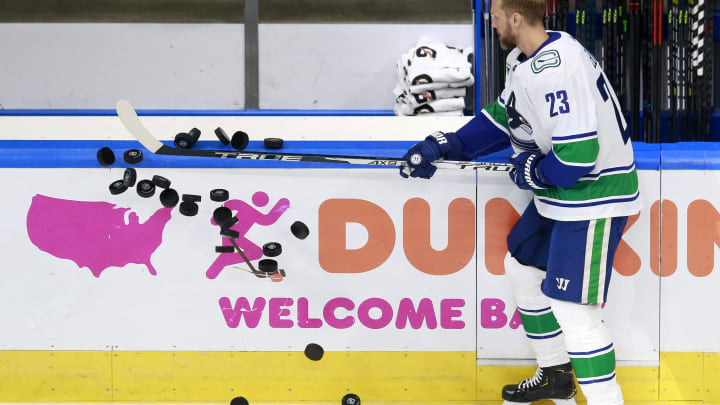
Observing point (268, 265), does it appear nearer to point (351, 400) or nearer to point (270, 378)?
point (270, 378)

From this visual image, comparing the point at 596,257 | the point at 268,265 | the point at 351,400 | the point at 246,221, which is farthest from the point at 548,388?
the point at 246,221

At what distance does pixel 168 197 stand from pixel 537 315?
1.19m

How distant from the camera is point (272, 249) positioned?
2.42 meters

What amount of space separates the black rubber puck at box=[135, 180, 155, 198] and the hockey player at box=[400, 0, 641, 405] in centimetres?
81

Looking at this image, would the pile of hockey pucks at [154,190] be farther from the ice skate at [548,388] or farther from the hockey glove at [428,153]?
the ice skate at [548,388]

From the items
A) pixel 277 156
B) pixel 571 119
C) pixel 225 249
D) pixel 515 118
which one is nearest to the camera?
pixel 571 119

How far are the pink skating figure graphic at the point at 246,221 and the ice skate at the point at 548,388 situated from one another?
0.93m

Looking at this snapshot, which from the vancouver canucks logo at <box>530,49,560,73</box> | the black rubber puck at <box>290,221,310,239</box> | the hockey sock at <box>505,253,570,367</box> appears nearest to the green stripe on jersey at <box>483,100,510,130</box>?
the vancouver canucks logo at <box>530,49,560,73</box>

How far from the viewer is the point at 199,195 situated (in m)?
2.52

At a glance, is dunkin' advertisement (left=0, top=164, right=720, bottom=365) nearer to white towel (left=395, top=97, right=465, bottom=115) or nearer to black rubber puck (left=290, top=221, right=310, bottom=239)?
black rubber puck (left=290, top=221, right=310, bottom=239)

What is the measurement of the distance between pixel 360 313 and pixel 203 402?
591mm

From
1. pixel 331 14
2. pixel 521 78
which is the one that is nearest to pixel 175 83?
pixel 331 14

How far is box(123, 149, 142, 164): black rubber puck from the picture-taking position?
246 cm

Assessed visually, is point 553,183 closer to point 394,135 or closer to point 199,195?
point 394,135
